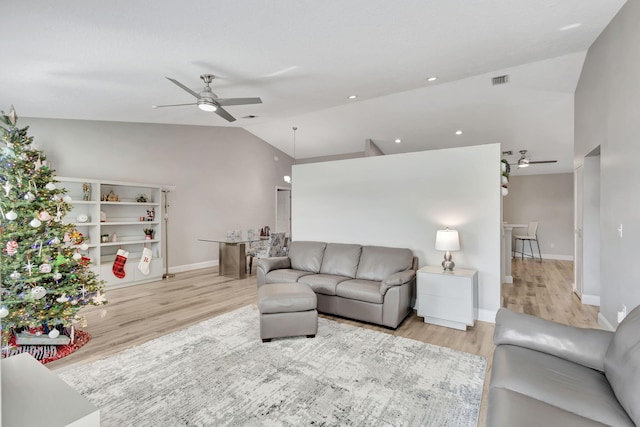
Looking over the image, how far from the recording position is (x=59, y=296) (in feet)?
9.88

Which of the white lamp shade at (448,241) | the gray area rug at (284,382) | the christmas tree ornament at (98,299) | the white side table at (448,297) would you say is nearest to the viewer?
the gray area rug at (284,382)

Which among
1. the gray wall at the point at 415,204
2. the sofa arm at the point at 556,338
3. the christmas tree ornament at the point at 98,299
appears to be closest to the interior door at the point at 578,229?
the gray wall at the point at 415,204

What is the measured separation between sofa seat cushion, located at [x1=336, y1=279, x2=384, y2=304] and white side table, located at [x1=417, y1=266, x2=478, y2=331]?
570mm

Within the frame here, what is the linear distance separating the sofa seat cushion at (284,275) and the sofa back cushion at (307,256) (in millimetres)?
163

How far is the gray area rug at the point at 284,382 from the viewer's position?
79.0 inches

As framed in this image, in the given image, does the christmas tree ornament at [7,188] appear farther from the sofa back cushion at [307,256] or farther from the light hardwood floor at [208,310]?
the sofa back cushion at [307,256]

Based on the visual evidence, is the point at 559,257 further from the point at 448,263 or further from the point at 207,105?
the point at 207,105

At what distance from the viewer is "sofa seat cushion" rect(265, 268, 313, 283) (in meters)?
4.12

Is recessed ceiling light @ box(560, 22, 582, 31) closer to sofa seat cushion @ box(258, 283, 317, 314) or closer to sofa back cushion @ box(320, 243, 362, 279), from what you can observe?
sofa back cushion @ box(320, 243, 362, 279)

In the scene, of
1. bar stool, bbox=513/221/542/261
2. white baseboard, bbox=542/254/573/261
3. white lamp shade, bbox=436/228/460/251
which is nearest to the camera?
white lamp shade, bbox=436/228/460/251

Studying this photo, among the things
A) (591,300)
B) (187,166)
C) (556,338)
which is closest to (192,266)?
(187,166)

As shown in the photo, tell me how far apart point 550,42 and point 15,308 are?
19.7 feet

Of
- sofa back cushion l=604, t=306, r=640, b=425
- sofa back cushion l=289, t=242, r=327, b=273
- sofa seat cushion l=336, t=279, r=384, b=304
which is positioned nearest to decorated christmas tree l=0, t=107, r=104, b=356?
sofa back cushion l=289, t=242, r=327, b=273

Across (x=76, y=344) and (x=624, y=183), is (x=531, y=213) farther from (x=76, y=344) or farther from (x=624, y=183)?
(x=76, y=344)
